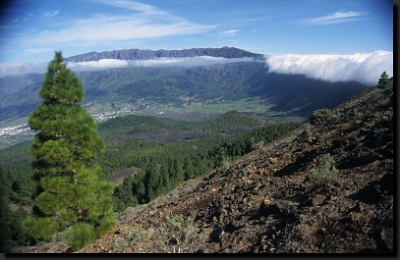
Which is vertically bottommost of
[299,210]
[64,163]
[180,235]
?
[180,235]

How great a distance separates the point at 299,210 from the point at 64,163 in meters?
5.58

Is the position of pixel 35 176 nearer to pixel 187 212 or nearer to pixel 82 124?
pixel 82 124

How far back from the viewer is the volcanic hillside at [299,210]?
5074mm

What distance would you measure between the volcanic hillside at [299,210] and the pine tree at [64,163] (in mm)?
793

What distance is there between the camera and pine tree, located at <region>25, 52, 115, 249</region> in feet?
23.9

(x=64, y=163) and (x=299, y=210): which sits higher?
(x=64, y=163)

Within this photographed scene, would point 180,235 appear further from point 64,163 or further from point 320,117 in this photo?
point 320,117

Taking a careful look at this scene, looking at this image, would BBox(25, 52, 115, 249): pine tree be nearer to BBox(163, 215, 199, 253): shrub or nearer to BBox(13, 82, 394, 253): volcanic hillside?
BBox(13, 82, 394, 253): volcanic hillside

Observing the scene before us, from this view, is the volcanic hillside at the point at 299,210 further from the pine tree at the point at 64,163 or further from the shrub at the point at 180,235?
the pine tree at the point at 64,163

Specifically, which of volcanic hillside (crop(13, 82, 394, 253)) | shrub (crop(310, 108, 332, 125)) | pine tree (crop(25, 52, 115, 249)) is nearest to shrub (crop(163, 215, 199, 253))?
volcanic hillside (crop(13, 82, 394, 253))

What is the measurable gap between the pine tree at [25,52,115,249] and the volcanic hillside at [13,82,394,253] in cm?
79

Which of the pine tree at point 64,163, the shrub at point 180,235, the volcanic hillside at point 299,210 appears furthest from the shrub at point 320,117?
the pine tree at point 64,163

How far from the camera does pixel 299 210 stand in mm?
6289

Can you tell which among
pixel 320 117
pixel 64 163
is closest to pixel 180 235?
pixel 64 163
